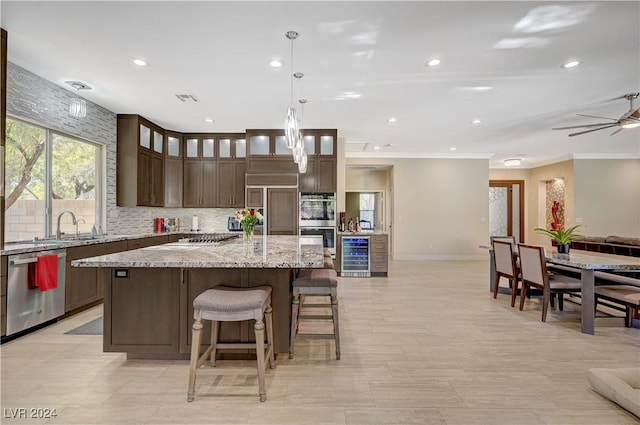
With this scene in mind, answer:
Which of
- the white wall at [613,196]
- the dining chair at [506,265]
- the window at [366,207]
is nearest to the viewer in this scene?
the dining chair at [506,265]

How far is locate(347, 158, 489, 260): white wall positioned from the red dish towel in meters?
7.11

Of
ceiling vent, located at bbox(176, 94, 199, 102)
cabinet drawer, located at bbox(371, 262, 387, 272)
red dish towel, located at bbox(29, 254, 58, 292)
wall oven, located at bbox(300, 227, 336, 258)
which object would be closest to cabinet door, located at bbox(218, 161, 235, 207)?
wall oven, located at bbox(300, 227, 336, 258)

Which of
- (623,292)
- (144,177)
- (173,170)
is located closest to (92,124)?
(144,177)

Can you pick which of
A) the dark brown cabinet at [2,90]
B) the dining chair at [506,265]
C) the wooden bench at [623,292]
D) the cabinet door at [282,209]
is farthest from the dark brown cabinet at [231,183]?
the wooden bench at [623,292]

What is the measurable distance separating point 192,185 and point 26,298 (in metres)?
3.80

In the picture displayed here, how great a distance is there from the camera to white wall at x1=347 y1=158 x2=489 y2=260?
8711mm

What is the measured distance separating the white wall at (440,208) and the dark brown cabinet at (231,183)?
4.12m

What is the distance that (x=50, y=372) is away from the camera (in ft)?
8.11

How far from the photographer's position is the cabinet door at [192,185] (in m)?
6.71

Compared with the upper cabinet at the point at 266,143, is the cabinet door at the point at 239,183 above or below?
below

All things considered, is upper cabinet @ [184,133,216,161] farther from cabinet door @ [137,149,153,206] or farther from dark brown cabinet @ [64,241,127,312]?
dark brown cabinet @ [64,241,127,312]

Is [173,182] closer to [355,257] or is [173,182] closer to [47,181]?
[47,181]

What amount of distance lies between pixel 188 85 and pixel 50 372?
3316mm

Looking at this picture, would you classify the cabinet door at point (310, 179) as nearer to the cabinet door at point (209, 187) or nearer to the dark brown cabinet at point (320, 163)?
the dark brown cabinet at point (320, 163)
